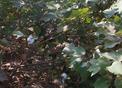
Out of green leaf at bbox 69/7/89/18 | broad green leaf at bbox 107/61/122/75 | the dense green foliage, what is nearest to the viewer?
broad green leaf at bbox 107/61/122/75

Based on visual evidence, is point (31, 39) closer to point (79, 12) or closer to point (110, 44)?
point (79, 12)

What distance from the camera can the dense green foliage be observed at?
5.03 ft

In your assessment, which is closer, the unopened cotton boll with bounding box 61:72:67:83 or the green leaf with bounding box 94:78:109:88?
the green leaf with bounding box 94:78:109:88

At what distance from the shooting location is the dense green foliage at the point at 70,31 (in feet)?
5.03

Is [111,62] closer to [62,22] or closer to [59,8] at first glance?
[62,22]

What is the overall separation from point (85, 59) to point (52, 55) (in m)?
0.35

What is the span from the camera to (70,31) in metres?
1.88

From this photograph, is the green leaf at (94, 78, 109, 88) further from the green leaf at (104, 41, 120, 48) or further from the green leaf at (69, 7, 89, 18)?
the green leaf at (69, 7, 89, 18)

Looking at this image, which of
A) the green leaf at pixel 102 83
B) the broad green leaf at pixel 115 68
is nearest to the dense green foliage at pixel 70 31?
the green leaf at pixel 102 83

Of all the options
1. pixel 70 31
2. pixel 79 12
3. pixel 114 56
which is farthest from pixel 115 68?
pixel 70 31

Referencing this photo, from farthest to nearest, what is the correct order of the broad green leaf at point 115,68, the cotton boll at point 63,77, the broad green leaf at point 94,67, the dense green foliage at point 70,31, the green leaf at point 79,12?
the cotton boll at point 63,77
the green leaf at point 79,12
the dense green foliage at point 70,31
the broad green leaf at point 94,67
the broad green leaf at point 115,68

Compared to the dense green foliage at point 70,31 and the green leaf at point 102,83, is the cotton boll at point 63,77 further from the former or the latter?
the green leaf at point 102,83

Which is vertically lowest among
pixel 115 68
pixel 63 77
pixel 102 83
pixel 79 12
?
pixel 63 77

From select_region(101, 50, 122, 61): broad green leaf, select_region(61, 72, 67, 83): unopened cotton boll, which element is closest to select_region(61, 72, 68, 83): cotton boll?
select_region(61, 72, 67, 83): unopened cotton boll
